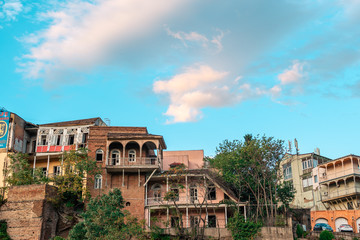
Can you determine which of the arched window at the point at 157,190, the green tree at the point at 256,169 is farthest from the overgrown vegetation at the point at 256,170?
the arched window at the point at 157,190

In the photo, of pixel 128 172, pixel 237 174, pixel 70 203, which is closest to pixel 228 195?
pixel 237 174

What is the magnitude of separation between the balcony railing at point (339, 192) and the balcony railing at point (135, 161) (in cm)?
2380

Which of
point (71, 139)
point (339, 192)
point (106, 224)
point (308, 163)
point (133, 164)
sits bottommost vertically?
point (106, 224)

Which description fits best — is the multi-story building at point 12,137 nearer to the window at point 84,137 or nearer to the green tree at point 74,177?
the window at point 84,137

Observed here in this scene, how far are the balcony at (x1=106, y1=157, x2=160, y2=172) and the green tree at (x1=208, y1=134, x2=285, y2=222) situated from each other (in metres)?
6.57

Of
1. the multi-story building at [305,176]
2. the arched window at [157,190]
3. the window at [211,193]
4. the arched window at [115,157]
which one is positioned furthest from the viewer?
the multi-story building at [305,176]

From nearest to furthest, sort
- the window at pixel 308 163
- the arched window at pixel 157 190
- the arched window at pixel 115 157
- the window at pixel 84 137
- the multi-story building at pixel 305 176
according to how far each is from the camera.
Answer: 1. the arched window at pixel 157 190
2. the arched window at pixel 115 157
3. the window at pixel 84 137
4. the multi-story building at pixel 305 176
5. the window at pixel 308 163

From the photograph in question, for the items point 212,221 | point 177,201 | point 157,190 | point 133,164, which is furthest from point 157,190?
point 212,221

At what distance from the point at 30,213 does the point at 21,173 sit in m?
4.36

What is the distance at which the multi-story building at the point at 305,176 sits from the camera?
54.2 m

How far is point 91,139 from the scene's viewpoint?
40.9 meters

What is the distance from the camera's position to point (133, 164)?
130 ft

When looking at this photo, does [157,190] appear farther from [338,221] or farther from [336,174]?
[336,174]

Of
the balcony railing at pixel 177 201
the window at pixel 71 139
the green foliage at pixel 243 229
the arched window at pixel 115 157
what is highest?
the window at pixel 71 139
